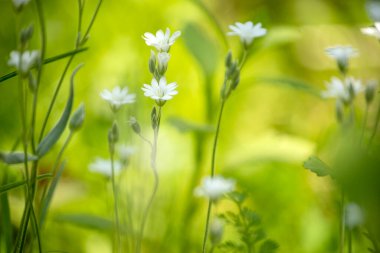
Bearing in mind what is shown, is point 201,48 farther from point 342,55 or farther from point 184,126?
point 342,55

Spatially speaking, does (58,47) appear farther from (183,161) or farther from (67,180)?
(183,161)

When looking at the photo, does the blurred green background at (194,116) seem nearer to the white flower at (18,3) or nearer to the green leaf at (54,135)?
the green leaf at (54,135)

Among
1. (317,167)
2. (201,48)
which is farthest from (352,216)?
(201,48)

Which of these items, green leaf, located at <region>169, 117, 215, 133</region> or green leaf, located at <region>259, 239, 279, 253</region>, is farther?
green leaf, located at <region>169, 117, 215, 133</region>

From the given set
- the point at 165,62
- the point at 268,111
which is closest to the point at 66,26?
the point at 268,111

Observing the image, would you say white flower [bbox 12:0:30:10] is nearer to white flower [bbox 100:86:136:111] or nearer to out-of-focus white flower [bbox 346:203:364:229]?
white flower [bbox 100:86:136:111]

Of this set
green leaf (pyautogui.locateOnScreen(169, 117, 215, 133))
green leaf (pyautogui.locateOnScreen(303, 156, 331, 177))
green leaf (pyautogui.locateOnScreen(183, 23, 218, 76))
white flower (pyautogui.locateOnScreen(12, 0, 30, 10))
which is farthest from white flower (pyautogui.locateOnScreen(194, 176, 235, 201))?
green leaf (pyautogui.locateOnScreen(183, 23, 218, 76))

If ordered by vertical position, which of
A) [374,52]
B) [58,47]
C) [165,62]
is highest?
[374,52]

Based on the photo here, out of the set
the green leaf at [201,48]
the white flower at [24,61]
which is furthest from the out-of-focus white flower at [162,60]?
the green leaf at [201,48]
